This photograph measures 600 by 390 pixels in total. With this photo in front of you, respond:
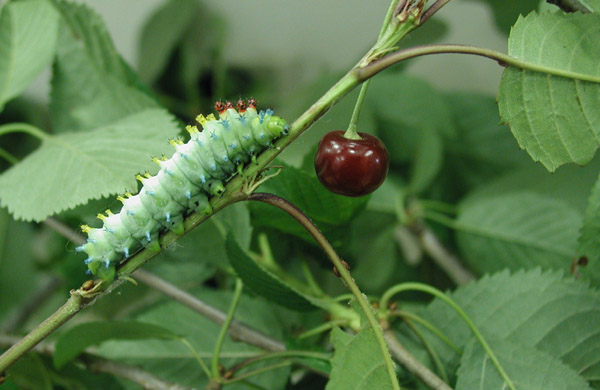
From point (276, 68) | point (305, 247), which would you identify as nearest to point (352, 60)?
point (276, 68)

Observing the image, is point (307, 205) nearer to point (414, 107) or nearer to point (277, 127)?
point (277, 127)

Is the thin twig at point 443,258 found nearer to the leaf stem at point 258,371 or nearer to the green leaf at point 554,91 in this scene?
the leaf stem at point 258,371

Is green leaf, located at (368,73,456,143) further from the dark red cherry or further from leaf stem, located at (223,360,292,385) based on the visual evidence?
the dark red cherry

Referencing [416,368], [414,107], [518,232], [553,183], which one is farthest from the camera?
[414,107]

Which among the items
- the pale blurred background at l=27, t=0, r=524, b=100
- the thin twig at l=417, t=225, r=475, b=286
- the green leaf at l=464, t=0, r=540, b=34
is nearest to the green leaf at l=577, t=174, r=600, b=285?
the thin twig at l=417, t=225, r=475, b=286

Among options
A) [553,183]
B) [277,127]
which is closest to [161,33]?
[553,183]

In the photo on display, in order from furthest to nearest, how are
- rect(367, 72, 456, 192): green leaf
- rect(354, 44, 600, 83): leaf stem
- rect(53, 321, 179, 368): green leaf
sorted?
rect(367, 72, 456, 192): green leaf
rect(53, 321, 179, 368): green leaf
rect(354, 44, 600, 83): leaf stem
